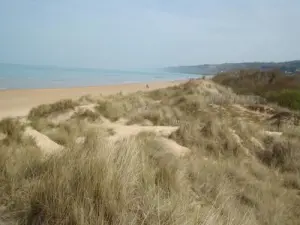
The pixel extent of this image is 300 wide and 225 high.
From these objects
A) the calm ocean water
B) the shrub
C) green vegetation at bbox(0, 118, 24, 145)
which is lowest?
the calm ocean water

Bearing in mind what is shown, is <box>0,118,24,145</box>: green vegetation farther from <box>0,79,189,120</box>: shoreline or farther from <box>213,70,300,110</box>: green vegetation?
<box>213,70,300,110</box>: green vegetation

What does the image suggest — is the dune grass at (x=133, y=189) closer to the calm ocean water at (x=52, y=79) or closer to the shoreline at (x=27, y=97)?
the shoreline at (x=27, y=97)

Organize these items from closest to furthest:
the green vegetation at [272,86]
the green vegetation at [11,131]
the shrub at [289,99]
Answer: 1. the green vegetation at [11,131]
2. the shrub at [289,99]
3. the green vegetation at [272,86]

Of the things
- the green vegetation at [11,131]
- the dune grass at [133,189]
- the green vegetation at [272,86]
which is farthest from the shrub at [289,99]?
the green vegetation at [11,131]

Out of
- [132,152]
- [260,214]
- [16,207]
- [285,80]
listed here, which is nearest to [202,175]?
[260,214]

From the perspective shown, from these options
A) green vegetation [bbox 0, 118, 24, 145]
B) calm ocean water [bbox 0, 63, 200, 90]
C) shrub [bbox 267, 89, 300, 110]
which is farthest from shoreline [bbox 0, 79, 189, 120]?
shrub [bbox 267, 89, 300, 110]

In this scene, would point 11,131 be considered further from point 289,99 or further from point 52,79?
point 52,79

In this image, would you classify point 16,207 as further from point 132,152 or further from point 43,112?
point 43,112

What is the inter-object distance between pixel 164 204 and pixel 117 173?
19.8 inches

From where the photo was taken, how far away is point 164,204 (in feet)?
10.4

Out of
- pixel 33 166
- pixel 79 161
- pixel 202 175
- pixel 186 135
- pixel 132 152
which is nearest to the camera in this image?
pixel 79 161

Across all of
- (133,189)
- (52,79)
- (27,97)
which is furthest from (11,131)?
(52,79)

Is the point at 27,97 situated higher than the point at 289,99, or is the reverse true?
the point at 289,99

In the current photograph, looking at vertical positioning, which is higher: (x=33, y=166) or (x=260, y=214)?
(x=33, y=166)
